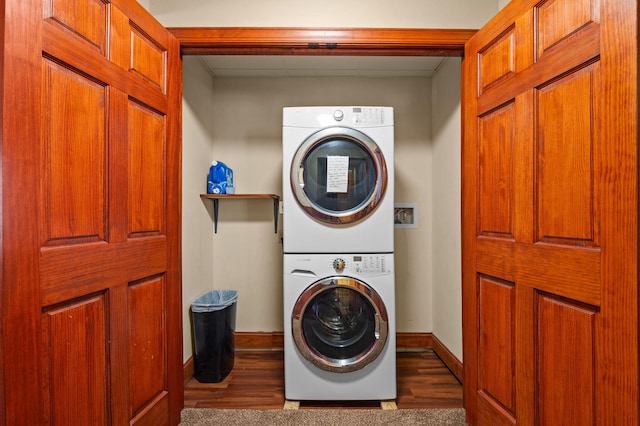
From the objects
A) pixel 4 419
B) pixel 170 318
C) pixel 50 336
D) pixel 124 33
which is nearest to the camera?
pixel 4 419

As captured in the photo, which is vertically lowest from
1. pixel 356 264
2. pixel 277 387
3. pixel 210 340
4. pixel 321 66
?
pixel 277 387

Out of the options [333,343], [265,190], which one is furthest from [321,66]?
[333,343]

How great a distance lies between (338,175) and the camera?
6.82 ft

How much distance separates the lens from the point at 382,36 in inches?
70.9

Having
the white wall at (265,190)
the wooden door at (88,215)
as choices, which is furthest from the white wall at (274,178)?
the wooden door at (88,215)

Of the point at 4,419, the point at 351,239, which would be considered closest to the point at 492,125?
the point at 351,239

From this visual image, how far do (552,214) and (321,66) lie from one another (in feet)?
6.65

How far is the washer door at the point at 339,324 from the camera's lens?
6.67ft

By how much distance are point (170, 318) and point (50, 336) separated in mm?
643

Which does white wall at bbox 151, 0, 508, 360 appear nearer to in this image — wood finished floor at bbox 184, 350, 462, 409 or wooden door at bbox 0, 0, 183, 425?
wood finished floor at bbox 184, 350, 462, 409

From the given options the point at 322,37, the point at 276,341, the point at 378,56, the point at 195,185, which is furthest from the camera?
the point at 276,341

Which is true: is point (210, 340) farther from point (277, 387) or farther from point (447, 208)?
point (447, 208)

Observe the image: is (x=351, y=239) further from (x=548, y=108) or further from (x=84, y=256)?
(x=84, y=256)

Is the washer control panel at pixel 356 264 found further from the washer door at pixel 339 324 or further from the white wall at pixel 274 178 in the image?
the white wall at pixel 274 178
